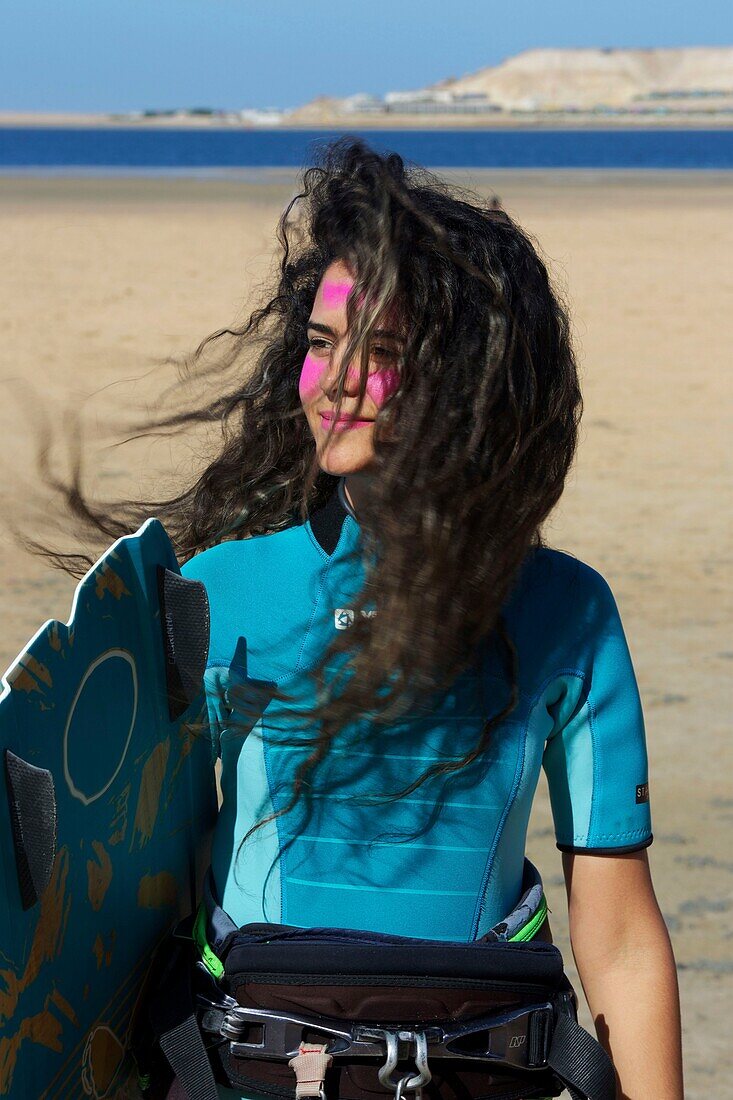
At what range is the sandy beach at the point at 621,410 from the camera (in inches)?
149

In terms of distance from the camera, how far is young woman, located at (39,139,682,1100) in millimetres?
1420

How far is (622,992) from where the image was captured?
1.51 meters

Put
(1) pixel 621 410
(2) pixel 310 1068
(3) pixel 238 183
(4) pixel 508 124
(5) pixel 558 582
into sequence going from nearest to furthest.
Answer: (2) pixel 310 1068 < (5) pixel 558 582 < (1) pixel 621 410 < (3) pixel 238 183 < (4) pixel 508 124

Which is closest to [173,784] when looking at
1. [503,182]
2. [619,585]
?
[619,585]

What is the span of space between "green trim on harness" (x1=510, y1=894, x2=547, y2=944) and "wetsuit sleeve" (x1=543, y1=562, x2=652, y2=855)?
0.27 feet

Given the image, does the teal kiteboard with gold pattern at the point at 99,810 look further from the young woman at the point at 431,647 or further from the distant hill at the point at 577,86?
the distant hill at the point at 577,86

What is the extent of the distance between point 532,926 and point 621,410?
800cm

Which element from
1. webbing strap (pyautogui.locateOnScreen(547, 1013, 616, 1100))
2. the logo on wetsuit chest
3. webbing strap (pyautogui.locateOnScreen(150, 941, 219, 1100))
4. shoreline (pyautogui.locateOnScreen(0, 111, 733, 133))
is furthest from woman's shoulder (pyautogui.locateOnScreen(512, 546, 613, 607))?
shoreline (pyautogui.locateOnScreen(0, 111, 733, 133))

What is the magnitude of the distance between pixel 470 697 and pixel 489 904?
242 mm

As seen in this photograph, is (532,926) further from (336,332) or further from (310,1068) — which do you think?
(336,332)

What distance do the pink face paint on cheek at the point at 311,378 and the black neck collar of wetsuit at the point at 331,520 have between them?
0.12 metres

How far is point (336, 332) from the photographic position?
4.84 feet

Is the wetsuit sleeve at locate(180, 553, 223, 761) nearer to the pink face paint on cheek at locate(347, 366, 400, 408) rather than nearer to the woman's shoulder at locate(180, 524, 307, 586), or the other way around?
the woman's shoulder at locate(180, 524, 307, 586)

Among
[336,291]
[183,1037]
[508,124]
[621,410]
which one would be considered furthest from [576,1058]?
[508,124]
